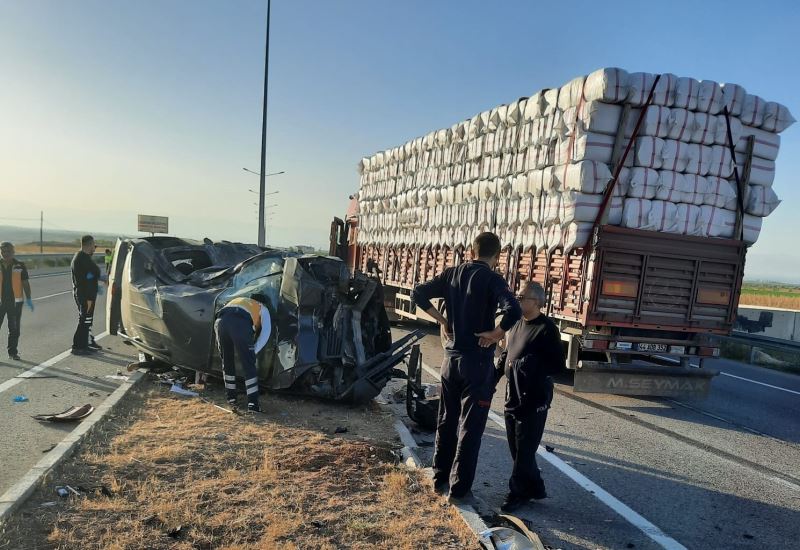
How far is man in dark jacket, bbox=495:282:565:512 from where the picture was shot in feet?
13.9

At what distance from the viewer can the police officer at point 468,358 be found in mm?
3980

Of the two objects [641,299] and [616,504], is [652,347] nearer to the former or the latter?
[641,299]

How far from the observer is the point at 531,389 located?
168 inches

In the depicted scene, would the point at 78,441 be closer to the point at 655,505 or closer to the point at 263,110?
the point at 655,505

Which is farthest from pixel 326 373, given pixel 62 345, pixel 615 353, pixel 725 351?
pixel 725 351

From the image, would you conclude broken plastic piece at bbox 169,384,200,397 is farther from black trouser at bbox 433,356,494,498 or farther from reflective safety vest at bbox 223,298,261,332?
black trouser at bbox 433,356,494,498

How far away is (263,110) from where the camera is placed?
87.6ft

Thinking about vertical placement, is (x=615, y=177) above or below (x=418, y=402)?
above

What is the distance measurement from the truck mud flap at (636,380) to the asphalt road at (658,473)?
11.1 inches

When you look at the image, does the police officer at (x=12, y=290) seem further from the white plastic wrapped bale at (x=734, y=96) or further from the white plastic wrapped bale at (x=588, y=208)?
the white plastic wrapped bale at (x=734, y=96)

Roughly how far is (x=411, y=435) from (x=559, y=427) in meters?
1.91

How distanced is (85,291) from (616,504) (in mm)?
8348

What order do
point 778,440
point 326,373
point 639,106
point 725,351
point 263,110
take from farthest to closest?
1. point 263,110
2. point 725,351
3. point 639,106
4. point 778,440
5. point 326,373

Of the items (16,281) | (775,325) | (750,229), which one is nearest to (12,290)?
(16,281)
